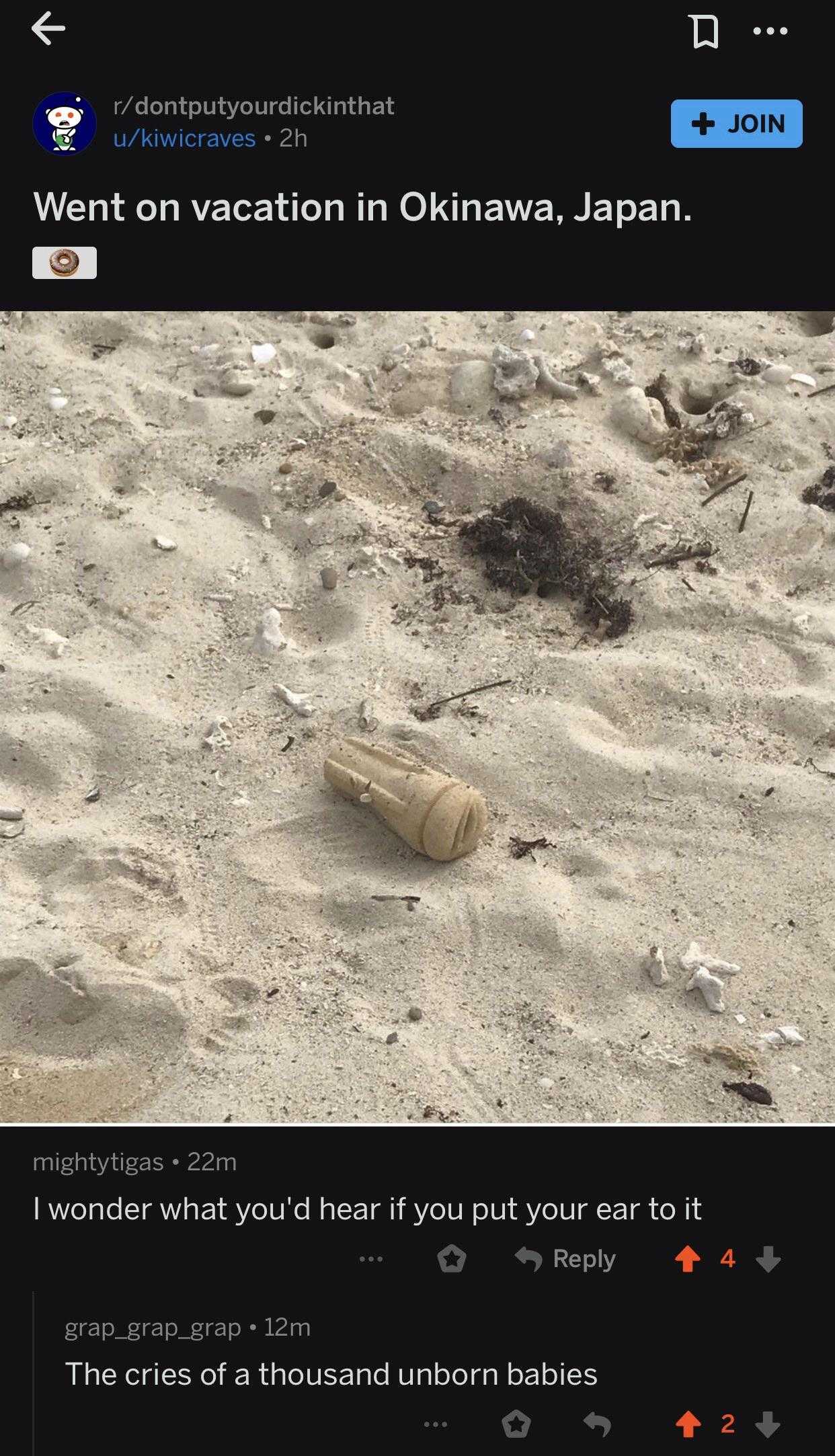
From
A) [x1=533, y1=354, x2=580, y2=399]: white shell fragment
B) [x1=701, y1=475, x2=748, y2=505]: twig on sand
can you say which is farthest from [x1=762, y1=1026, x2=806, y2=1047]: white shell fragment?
[x1=533, y1=354, x2=580, y2=399]: white shell fragment

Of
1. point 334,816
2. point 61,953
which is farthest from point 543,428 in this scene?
point 61,953

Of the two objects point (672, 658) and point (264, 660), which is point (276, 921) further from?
point (672, 658)

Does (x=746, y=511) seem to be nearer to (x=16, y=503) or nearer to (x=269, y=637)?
(x=269, y=637)

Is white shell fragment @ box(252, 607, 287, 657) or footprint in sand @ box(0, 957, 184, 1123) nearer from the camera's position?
footprint in sand @ box(0, 957, 184, 1123)

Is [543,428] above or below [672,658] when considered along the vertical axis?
above

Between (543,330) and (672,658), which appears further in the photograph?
(543,330)

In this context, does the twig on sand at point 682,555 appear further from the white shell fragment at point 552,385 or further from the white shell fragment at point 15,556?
the white shell fragment at point 15,556

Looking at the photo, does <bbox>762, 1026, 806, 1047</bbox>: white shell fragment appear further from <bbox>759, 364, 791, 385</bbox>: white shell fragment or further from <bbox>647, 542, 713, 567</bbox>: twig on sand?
<bbox>759, 364, 791, 385</bbox>: white shell fragment
